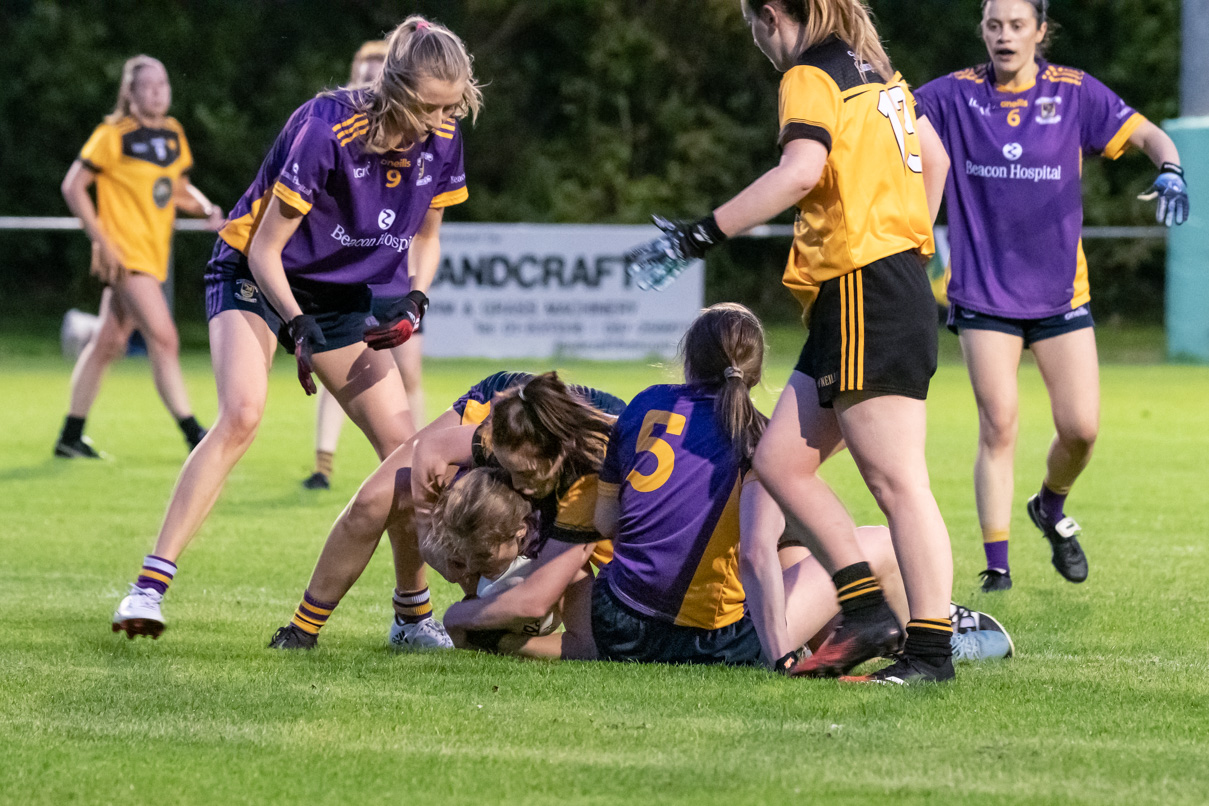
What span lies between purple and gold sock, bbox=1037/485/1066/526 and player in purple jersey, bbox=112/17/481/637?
2545 mm

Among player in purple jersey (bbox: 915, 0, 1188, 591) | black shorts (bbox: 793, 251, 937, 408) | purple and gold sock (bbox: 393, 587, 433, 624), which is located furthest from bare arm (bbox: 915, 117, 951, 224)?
purple and gold sock (bbox: 393, 587, 433, 624)

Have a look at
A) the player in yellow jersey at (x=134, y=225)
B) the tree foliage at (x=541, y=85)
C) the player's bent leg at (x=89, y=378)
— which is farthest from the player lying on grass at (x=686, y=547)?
the tree foliage at (x=541, y=85)

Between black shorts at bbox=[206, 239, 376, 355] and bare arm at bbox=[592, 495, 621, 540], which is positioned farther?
black shorts at bbox=[206, 239, 376, 355]

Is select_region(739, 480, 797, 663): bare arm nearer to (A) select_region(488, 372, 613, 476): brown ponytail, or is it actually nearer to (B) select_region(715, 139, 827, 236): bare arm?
(A) select_region(488, 372, 613, 476): brown ponytail

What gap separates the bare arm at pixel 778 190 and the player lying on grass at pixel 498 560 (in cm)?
95

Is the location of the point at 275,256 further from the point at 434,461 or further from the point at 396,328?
the point at 434,461

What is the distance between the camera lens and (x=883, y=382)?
13.6ft

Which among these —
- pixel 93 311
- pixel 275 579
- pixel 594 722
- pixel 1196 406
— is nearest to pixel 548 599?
pixel 594 722

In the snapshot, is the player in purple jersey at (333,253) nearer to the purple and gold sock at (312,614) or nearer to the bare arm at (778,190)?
the purple and gold sock at (312,614)

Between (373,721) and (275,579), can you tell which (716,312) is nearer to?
(373,721)

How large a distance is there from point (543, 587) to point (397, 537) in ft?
2.11

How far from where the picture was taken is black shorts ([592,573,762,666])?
179 inches

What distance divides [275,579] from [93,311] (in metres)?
21.1

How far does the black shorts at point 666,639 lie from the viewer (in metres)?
4.54
